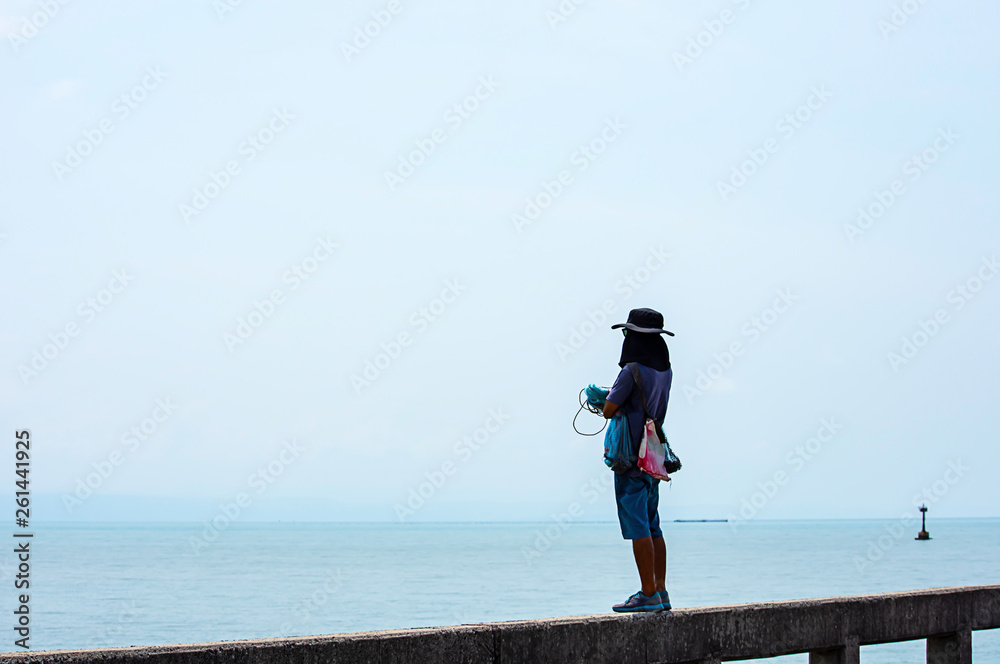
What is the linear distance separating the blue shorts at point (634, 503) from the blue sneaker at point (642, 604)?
1.36ft

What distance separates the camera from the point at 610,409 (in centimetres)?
642

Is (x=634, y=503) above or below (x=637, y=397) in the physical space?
below

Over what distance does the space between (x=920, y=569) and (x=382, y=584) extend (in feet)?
149

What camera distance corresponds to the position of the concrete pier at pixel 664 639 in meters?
4.37

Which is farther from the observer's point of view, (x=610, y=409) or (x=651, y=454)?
(x=610, y=409)

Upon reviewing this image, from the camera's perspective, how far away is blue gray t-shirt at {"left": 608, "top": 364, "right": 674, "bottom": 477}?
637 centimetres

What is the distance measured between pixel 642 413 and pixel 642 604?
1.13 meters

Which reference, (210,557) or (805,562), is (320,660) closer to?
(805,562)

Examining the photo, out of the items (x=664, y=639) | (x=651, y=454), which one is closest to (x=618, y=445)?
(x=651, y=454)

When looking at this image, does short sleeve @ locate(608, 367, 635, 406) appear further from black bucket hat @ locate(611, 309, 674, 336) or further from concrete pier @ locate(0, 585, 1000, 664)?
concrete pier @ locate(0, 585, 1000, 664)

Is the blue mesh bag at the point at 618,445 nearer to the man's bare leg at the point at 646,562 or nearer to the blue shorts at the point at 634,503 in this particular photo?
the blue shorts at the point at 634,503

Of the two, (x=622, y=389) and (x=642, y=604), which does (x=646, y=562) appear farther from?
(x=622, y=389)

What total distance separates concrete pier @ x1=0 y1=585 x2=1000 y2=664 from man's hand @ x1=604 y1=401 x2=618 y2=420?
1267mm

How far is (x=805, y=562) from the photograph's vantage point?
10288cm
